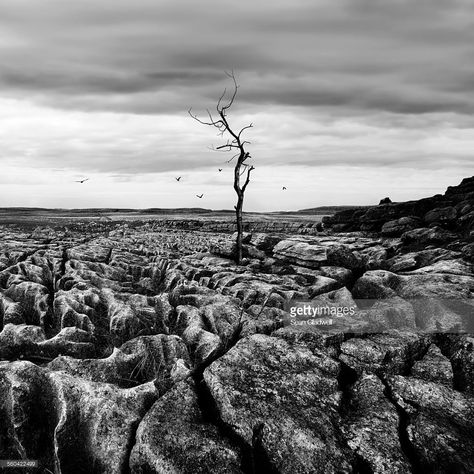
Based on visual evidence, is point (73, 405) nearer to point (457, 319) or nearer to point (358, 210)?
point (457, 319)

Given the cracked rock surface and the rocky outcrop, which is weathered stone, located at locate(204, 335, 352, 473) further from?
the rocky outcrop

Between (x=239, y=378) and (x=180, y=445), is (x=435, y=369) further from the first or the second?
(x=180, y=445)

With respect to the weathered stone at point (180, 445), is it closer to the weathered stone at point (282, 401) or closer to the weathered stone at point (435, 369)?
the weathered stone at point (282, 401)

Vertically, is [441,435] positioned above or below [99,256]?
below

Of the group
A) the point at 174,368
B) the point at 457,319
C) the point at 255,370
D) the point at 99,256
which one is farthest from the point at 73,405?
the point at 99,256

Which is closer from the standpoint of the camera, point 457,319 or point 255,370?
point 255,370

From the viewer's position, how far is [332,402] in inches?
502

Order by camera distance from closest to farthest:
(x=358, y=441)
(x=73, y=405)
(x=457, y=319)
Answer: (x=358, y=441) < (x=73, y=405) < (x=457, y=319)

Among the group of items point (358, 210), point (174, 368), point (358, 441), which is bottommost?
point (358, 441)

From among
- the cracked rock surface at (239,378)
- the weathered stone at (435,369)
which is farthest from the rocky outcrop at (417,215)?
the weathered stone at (435,369)

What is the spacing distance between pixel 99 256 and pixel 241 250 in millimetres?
12464

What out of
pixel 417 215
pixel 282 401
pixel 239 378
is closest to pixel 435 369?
pixel 282 401

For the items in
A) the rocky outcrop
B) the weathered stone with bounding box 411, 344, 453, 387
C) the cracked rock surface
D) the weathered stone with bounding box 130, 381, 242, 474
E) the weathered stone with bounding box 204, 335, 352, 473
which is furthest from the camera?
the rocky outcrop

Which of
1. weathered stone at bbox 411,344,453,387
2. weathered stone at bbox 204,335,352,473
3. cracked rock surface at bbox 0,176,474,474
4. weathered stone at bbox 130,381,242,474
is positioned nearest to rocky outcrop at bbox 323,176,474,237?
cracked rock surface at bbox 0,176,474,474
